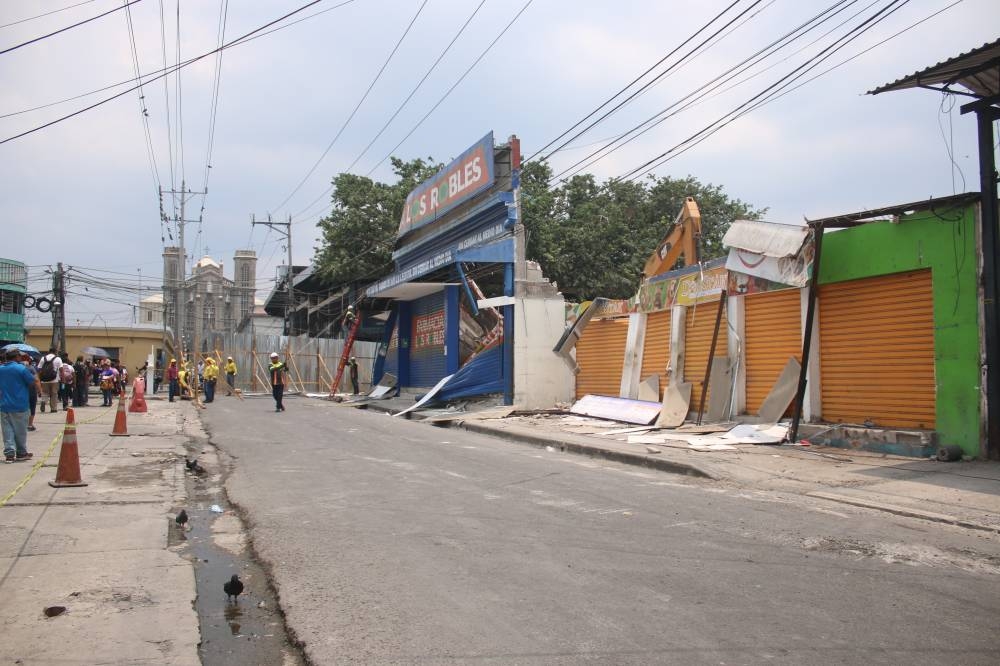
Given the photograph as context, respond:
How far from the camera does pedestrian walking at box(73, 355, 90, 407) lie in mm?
24438

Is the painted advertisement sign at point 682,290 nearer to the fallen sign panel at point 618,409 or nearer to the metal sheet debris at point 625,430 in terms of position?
the fallen sign panel at point 618,409

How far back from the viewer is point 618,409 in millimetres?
17859

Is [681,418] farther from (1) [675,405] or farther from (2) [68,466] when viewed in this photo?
(2) [68,466]

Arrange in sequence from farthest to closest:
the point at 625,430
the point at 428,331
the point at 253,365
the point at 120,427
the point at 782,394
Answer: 1. the point at 253,365
2. the point at 428,331
3. the point at 625,430
4. the point at 120,427
5. the point at 782,394

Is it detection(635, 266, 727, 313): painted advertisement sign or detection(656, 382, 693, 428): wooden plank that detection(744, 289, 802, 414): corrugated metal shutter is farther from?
detection(656, 382, 693, 428): wooden plank

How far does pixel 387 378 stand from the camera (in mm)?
31062

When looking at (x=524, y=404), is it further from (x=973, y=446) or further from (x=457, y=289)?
(x=973, y=446)

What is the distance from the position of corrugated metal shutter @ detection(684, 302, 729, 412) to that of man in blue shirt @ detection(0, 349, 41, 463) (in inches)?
462

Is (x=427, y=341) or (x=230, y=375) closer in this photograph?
(x=427, y=341)

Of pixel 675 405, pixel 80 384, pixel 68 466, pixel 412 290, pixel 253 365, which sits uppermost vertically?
pixel 412 290

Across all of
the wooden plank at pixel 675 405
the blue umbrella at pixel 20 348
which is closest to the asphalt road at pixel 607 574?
the blue umbrella at pixel 20 348

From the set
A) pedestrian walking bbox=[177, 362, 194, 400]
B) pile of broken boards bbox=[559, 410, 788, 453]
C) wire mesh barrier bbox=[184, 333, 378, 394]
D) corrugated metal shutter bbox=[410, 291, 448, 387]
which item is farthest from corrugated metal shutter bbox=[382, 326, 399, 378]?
pile of broken boards bbox=[559, 410, 788, 453]

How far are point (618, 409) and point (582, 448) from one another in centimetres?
445

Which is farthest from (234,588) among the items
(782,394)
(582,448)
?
(782,394)
